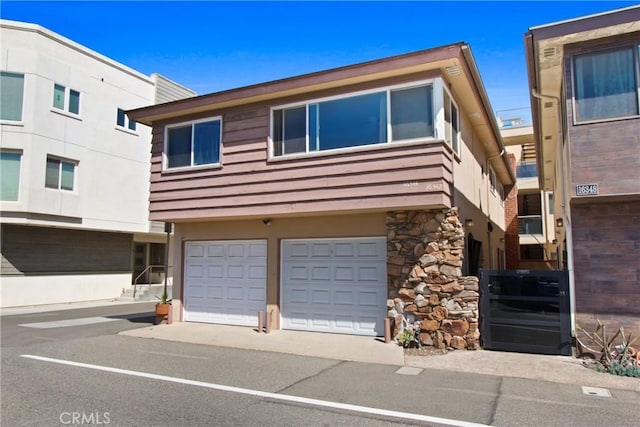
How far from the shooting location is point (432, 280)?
9320mm

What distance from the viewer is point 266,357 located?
28.2 feet

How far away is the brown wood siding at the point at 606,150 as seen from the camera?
756 cm

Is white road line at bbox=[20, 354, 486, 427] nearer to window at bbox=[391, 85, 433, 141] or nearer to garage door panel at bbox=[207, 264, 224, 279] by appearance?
garage door panel at bbox=[207, 264, 224, 279]

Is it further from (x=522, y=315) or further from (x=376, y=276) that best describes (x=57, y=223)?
(x=522, y=315)

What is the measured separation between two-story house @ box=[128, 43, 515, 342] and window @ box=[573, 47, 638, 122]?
2085 mm

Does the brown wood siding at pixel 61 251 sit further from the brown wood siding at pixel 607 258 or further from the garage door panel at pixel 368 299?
the brown wood siding at pixel 607 258

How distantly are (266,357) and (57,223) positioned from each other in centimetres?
1397

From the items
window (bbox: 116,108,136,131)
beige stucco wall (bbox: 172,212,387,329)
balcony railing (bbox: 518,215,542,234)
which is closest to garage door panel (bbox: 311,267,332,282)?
beige stucco wall (bbox: 172,212,387,329)

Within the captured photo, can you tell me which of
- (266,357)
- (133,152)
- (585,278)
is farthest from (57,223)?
(585,278)

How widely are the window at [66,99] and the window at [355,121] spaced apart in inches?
503

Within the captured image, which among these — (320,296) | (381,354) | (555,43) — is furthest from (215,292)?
(555,43)

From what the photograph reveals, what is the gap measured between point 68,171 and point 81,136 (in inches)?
64.5

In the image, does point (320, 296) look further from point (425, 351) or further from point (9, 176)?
point (9, 176)

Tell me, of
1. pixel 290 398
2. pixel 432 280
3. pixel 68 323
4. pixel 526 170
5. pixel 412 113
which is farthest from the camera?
pixel 526 170
